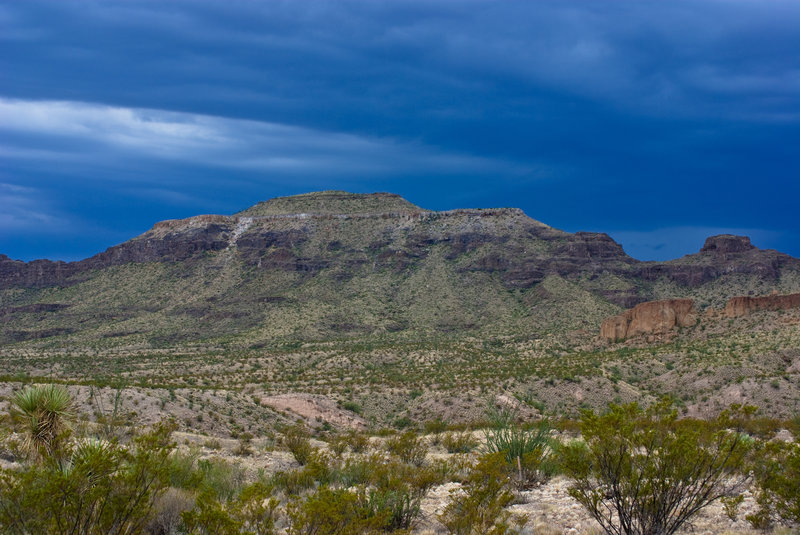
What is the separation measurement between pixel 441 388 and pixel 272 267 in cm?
8384

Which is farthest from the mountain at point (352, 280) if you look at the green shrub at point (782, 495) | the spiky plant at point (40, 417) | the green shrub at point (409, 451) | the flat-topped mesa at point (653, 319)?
the spiky plant at point (40, 417)

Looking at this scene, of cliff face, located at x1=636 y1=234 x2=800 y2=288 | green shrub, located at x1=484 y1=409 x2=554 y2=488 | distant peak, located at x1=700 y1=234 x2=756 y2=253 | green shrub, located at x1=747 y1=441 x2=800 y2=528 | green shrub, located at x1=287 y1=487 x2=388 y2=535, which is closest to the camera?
green shrub, located at x1=287 y1=487 x2=388 y2=535

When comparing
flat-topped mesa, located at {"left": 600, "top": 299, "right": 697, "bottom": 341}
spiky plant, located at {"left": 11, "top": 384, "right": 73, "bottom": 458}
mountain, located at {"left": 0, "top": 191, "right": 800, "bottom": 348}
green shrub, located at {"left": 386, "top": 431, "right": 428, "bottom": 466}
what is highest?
mountain, located at {"left": 0, "top": 191, "right": 800, "bottom": 348}

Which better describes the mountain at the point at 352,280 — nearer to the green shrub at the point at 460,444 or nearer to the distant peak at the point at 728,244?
the distant peak at the point at 728,244

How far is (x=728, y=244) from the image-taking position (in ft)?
345

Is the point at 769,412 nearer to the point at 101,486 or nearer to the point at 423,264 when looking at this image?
the point at 101,486

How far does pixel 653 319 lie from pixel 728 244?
64470 millimetres

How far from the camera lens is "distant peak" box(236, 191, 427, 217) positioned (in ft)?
465

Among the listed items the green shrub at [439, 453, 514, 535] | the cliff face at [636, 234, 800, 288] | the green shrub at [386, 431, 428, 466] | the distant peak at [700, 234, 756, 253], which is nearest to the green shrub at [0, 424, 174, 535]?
the green shrub at [439, 453, 514, 535]

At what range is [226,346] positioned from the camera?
73812mm

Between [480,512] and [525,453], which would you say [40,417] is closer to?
[480,512]

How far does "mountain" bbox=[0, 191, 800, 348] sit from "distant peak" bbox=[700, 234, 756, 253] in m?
0.28

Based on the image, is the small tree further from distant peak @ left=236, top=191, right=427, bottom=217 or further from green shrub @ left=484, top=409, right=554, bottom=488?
distant peak @ left=236, top=191, right=427, bottom=217

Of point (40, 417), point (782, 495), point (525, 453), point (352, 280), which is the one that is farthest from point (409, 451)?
point (352, 280)
